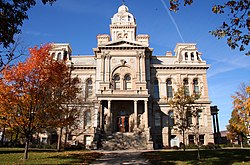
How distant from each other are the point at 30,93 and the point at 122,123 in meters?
21.5

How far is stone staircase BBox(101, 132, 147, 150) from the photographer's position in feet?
94.1

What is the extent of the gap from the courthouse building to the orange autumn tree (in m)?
14.3

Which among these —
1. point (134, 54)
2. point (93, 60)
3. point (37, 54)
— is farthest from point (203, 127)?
point (37, 54)

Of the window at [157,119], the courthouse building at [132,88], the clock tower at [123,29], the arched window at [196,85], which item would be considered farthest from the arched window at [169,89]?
the clock tower at [123,29]

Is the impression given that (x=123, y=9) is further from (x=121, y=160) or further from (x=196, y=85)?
(x=121, y=160)

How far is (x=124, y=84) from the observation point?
123ft

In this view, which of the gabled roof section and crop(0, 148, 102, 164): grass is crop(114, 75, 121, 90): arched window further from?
crop(0, 148, 102, 164): grass

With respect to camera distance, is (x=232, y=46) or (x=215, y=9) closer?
(x=215, y=9)

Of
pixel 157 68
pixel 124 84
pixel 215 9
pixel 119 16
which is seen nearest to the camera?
pixel 215 9

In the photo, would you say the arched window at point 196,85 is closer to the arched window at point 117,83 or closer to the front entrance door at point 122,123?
the arched window at point 117,83

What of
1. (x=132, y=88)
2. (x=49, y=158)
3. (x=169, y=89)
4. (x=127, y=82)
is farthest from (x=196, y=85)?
(x=49, y=158)

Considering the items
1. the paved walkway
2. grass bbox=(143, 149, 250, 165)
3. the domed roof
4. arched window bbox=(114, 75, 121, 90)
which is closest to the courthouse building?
arched window bbox=(114, 75, 121, 90)

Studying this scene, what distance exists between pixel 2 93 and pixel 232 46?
14120mm

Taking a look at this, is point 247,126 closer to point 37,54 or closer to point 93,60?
point 93,60
